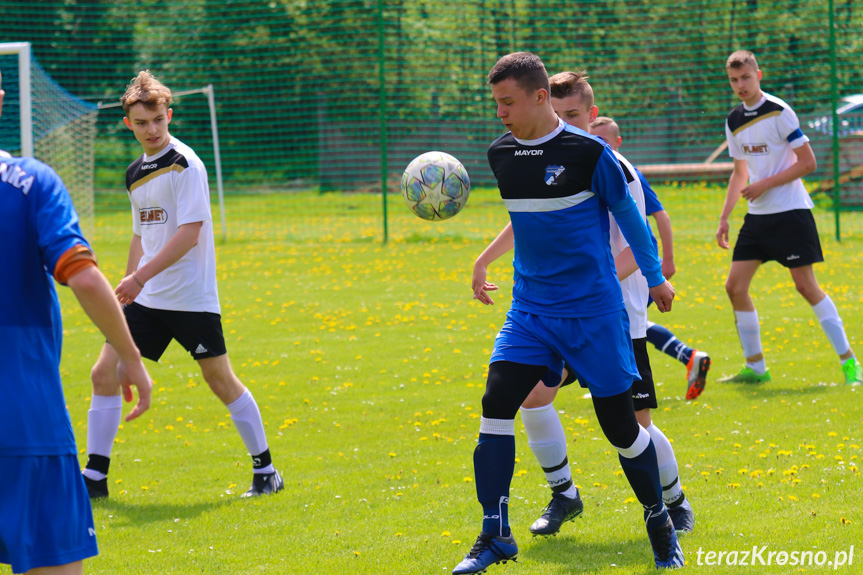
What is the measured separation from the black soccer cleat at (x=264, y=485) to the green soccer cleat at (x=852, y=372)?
15.3 feet

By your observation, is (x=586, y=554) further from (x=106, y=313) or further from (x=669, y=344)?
(x=669, y=344)

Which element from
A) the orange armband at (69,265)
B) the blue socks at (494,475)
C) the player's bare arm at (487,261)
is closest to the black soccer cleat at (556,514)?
the blue socks at (494,475)

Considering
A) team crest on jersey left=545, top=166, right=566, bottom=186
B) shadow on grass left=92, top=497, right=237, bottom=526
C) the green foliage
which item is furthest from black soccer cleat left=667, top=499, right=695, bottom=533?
the green foliage

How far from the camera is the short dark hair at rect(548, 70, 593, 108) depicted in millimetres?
4645

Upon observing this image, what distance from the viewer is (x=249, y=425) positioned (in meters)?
5.69

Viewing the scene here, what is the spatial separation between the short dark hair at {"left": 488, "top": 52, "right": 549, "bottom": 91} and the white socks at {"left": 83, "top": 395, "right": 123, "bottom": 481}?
317cm

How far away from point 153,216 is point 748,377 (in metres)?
5.01

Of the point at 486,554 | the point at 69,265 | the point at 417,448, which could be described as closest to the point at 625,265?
the point at 486,554

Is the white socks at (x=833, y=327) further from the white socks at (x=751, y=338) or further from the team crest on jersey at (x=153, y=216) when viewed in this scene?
the team crest on jersey at (x=153, y=216)

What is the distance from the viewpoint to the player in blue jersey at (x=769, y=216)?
7.75m

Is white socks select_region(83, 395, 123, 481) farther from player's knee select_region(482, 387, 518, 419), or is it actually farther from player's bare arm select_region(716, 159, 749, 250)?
player's bare arm select_region(716, 159, 749, 250)

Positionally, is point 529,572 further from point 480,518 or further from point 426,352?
point 426,352

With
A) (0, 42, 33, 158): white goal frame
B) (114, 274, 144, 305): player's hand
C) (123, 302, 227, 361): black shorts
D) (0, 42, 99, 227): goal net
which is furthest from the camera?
(0, 42, 99, 227): goal net

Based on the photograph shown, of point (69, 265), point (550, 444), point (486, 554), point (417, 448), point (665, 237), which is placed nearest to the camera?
point (69, 265)
